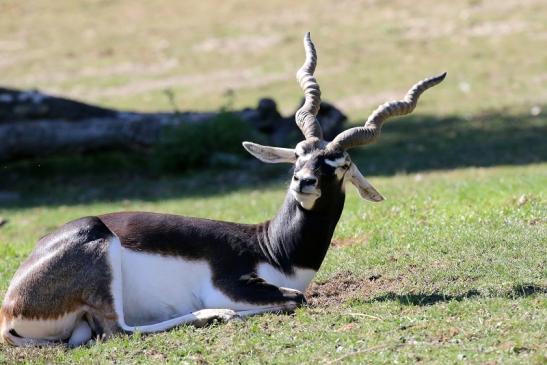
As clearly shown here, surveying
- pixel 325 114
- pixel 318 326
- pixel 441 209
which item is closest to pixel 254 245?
pixel 318 326

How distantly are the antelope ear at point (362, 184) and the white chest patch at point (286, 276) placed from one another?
2.68 ft

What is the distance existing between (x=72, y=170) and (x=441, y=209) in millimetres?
9041

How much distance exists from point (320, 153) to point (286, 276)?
1.03 meters

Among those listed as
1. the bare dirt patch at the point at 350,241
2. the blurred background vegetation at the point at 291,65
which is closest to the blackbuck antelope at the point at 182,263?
the bare dirt patch at the point at 350,241

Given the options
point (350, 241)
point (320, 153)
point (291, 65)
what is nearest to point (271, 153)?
point (320, 153)

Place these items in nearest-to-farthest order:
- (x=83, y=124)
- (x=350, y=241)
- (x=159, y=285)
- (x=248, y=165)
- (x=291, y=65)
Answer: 1. (x=159, y=285)
2. (x=350, y=241)
3. (x=248, y=165)
4. (x=83, y=124)
5. (x=291, y=65)

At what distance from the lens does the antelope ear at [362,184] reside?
27.9ft

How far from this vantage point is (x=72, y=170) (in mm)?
18438

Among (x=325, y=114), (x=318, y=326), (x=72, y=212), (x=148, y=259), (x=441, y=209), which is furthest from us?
(x=325, y=114)

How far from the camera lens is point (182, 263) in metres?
8.16

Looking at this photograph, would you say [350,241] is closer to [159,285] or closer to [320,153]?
[320,153]

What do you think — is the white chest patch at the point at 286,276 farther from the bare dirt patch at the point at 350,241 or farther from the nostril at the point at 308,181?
the bare dirt patch at the point at 350,241

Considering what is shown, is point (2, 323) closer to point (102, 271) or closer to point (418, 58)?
point (102, 271)

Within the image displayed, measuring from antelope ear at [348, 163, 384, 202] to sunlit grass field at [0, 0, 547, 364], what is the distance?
0.64 meters
